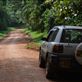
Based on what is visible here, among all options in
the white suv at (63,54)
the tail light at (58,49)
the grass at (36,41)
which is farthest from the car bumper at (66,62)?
the grass at (36,41)

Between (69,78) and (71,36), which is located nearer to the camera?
(71,36)

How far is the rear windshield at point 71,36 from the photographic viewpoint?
1037 cm

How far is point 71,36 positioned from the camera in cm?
1057

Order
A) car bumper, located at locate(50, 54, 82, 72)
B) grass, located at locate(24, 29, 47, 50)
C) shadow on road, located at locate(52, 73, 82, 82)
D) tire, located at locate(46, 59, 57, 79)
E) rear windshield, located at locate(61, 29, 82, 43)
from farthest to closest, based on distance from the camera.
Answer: grass, located at locate(24, 29, 47, 50) < shadow on road, located at locate(52, 73, 82, 82) < tire, located at locate(46, 59, 57, 79) < rear windshield, located at locate(61, 29, 82, 43) < car bumper, located at locate(50, 54, 82, 72)

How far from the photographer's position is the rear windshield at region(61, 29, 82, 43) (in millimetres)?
10370

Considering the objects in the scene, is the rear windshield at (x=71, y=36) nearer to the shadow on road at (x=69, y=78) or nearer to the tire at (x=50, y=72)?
the tire at (x=50, y=72)

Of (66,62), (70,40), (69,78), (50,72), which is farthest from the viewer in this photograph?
(69,78)

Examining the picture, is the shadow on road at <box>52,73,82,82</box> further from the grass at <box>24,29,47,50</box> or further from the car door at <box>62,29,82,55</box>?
the grass at <box>24,29,47,50</box>

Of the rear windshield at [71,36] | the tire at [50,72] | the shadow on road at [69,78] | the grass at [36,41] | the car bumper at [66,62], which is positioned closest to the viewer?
the car bumper at [66,62]

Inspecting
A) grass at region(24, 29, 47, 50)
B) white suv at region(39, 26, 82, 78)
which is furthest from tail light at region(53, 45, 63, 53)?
grass at region(24, 29, 47, 50)

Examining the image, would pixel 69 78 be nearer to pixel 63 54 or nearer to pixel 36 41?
pixel 63 54

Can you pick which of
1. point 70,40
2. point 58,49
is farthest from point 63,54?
point 70,40

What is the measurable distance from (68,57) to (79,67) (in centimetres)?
45

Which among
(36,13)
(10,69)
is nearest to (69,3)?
(10,69)
